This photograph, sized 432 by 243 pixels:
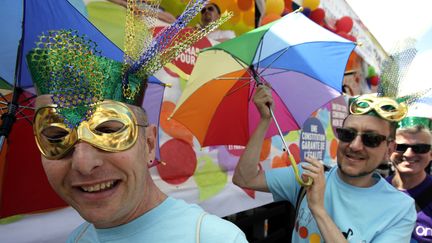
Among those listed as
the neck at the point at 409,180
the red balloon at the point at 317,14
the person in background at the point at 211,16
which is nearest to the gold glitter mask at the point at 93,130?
the person in background at the point at 211,16

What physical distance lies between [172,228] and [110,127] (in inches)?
14.2

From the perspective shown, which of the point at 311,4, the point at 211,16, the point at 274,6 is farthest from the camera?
the point at 311,4

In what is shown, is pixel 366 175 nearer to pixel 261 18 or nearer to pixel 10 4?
pixel 10 4

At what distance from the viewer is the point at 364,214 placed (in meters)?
1.61

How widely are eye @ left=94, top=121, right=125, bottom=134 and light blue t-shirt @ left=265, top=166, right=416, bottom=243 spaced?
1.18 m

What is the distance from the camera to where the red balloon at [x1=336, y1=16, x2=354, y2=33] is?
5049 mm

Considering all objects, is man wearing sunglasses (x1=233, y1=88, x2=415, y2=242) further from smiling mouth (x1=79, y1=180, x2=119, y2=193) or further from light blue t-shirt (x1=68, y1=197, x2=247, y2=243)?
smiling mouth (x1=79, y1=180, x2=119, y2=193)

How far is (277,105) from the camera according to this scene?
2314mm

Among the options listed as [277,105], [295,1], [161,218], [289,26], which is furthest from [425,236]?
[295,1]

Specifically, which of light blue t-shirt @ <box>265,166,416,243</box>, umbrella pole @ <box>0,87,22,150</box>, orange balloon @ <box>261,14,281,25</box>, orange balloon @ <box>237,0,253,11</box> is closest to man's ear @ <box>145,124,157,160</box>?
umbrella pole @ <box>0,87,22,150</box>

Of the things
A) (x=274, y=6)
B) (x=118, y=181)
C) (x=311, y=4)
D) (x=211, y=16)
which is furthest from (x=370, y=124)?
(x=311, y=4)

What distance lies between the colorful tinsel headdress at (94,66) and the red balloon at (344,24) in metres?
4.53

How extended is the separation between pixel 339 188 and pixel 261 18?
7.65 feet

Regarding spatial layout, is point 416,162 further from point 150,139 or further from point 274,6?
point 274,6
